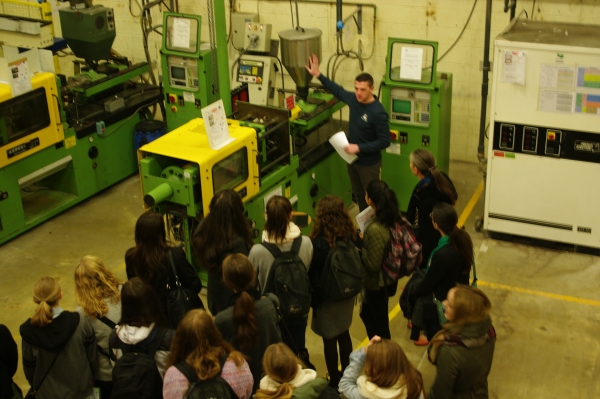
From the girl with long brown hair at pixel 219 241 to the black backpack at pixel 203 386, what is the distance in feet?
3.33

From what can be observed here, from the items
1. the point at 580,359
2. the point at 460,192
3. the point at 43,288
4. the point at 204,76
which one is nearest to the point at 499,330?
the point at 580,359

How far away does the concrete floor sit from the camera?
5.23 meters

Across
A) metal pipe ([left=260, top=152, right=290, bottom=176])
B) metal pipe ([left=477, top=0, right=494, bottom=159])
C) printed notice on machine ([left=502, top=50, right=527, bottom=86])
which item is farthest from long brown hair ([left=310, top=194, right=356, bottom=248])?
metal pipe ([left=477, top=0, right=494, bottom=159])

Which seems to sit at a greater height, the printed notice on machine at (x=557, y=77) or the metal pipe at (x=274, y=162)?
the printed notice on machine at (x=557, y=77)

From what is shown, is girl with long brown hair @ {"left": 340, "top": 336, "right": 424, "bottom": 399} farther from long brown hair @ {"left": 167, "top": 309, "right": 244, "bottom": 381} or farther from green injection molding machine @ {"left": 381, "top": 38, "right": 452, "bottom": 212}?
green injection molding machine @ {"left": 381, "top": 38, "right": 452, "bottom": 212}

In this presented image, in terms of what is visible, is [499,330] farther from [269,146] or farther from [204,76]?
[204,76]

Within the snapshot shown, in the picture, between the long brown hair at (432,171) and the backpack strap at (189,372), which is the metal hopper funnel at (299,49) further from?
the backpack strap at (189,372)

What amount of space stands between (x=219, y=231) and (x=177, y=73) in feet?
12.9

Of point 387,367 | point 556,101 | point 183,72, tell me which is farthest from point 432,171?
point 183,72

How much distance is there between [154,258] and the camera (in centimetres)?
436

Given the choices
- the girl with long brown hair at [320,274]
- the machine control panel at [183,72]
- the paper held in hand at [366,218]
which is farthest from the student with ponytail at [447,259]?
the machine control panel at [183,72]

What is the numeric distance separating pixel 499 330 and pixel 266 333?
2.43 meters

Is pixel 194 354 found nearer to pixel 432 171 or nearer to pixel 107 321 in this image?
pixel 107 321

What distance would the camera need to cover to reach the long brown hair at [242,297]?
378 cm
